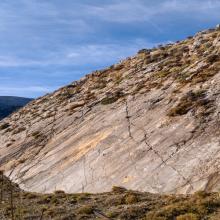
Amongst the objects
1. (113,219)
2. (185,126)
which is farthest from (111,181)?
(113,219)

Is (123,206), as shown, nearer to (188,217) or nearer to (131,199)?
(131,199)

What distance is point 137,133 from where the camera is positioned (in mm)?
33594

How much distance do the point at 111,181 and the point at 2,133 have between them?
31.1 m

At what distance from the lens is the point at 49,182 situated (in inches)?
1324

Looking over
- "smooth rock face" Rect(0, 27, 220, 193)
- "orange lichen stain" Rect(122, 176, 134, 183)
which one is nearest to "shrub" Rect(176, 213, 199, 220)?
"smooth rock face" Rect(0, 27, 220, 193)

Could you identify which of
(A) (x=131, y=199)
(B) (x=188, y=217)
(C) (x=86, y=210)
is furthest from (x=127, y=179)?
(B) (x=188, y=217)

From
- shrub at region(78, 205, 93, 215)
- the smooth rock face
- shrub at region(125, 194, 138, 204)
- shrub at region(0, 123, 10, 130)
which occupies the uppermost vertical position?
shrub at region(0, 123, 10, 130)

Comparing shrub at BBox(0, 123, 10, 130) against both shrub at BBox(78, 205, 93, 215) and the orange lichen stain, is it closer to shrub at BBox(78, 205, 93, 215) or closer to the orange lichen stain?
the orange lichen stain

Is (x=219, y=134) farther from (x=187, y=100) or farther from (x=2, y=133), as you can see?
(x=2, y=133)

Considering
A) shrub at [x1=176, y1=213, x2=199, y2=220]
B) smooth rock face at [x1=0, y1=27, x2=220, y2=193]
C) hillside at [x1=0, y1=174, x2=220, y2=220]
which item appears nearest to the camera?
shrub at [x1=176, y1=213, x2=199, y2=220]

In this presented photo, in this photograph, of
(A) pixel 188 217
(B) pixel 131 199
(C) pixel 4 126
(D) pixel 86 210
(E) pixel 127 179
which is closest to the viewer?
(A) pixel 188 217

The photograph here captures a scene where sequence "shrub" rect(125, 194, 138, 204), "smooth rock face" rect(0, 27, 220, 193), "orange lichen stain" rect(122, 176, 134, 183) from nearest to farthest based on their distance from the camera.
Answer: "shrub" rect(125, 194, 138, 204) < "smooth rock face" rect(0, 27, 220, 193) < "orange lichen stain" rect(122, 176, 134, 183)

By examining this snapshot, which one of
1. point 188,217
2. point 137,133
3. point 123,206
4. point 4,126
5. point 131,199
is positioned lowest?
point 188,217

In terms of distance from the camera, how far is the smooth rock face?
1053 inches
